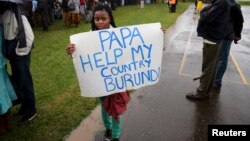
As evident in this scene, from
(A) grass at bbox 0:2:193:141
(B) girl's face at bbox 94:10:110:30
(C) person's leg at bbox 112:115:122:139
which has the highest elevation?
(B) girl's face at bbox 94:10:110:30

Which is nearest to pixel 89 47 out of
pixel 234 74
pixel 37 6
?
pixel 234 74

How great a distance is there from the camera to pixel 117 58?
3193 millimetres

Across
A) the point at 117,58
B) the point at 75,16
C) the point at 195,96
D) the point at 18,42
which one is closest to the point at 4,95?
the point at 18,42

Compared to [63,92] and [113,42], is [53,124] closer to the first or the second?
[63,92]

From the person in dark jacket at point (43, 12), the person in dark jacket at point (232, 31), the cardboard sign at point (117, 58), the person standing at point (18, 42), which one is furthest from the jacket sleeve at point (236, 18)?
the person in dark jacket at point (43, 12)

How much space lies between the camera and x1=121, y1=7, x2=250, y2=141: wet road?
409 cm

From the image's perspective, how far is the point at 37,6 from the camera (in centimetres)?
1223

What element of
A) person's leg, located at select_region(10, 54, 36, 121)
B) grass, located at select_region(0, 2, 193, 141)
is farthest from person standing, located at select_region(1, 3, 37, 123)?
grass, located at select_region(0, 2, 193, 141)

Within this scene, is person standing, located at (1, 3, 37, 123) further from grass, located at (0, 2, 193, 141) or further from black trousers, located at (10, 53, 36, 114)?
grass, located at (0, 2, 193, 141)

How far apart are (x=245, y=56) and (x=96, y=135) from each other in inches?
240

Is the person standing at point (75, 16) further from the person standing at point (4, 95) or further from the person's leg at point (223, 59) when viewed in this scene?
the person standing at point (4, 95)

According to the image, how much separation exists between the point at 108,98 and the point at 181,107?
73.7 inches

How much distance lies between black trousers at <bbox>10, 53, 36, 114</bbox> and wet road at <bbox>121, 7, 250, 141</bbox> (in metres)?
1.37

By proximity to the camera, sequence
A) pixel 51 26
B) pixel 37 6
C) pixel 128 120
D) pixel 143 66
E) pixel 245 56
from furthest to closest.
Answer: pixel 51 26 < pixel 37 6 < pixel 245 56 < pixel 128 120 < pixel 143 66
